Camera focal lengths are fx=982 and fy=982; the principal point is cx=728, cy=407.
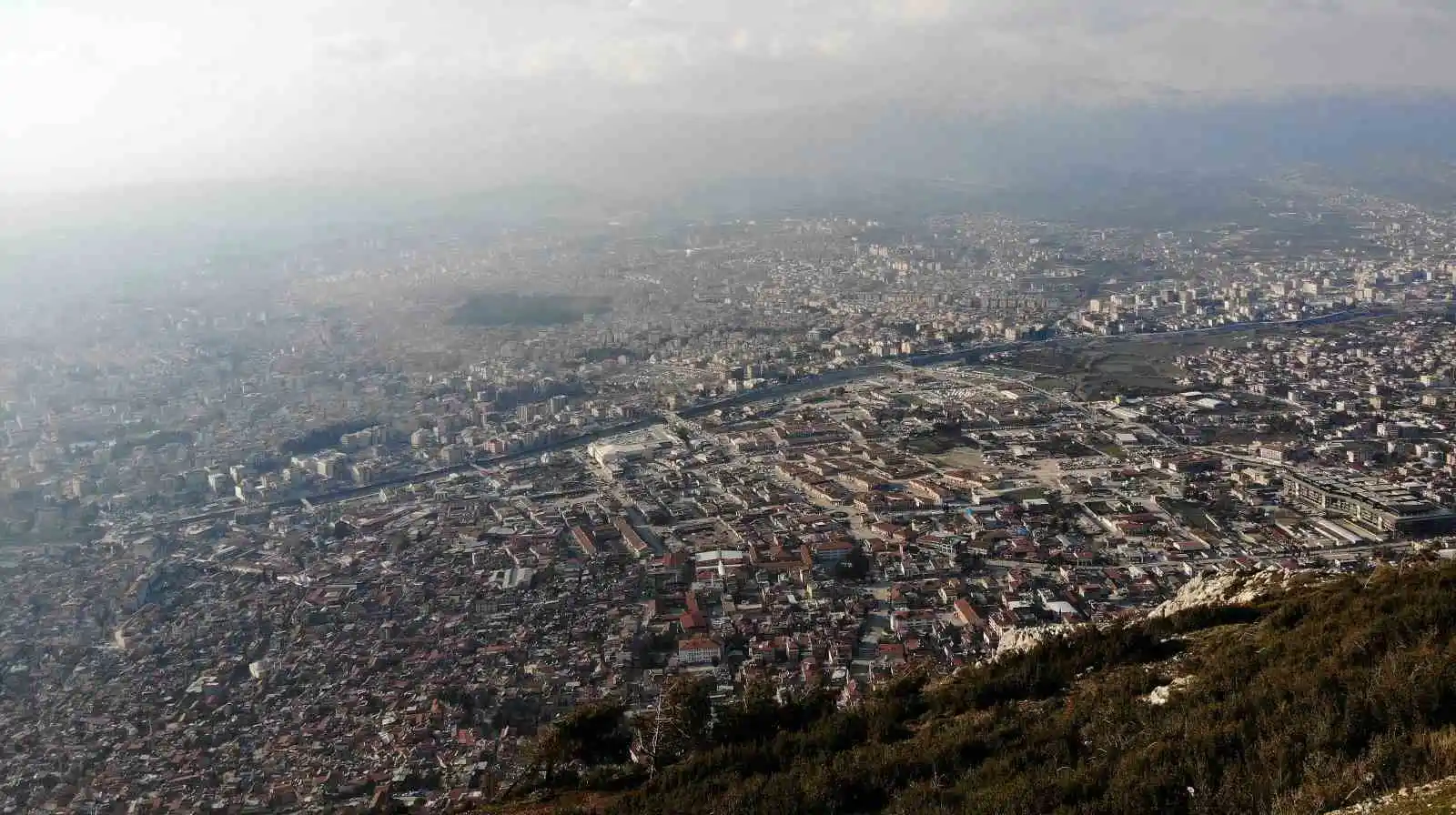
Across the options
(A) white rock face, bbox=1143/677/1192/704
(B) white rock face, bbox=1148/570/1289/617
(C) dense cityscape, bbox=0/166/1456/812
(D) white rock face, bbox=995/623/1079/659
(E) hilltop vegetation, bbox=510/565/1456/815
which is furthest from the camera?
(C) dense cityscape, bbox=0/166/1456/812

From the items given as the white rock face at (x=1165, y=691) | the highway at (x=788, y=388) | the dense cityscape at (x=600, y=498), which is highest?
the white rock face at (x=1165, y=691)

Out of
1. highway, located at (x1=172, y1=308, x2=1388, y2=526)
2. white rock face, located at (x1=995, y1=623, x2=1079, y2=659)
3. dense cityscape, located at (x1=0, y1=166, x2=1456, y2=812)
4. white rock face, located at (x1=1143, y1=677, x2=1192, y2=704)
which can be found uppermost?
white rock face, located at (x1=1143, y1=677, x2=1192, y2=704)

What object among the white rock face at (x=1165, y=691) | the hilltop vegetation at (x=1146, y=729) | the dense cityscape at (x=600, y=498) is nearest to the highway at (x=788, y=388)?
the dense cityscape at (x=600, y=498)

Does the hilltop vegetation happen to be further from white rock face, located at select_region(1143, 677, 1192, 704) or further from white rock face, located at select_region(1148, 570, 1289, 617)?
white rock face, located at select_region(1148, 570, 1289, 617)

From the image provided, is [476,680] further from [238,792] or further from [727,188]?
[727,188]

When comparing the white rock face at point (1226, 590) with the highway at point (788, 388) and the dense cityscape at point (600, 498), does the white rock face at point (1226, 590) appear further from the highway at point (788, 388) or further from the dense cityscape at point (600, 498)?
the highway at point (788, 388)

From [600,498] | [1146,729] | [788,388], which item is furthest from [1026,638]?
[788,388]

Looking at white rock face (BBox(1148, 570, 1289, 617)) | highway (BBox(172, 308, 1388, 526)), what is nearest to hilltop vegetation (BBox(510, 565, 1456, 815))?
white rock face (BBox(1148, 570, 1289, 617))
